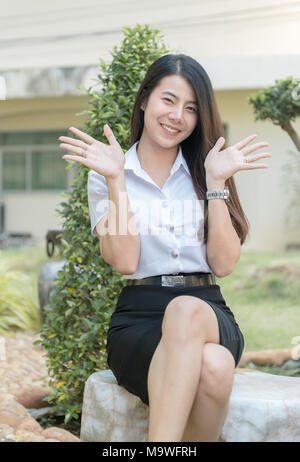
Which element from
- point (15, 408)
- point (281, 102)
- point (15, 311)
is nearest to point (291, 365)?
point (281, 102)

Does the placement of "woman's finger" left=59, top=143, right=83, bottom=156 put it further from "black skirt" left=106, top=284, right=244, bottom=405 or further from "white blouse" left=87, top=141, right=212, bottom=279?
"black skirt" left=106, top=284, right=244, bottom=405

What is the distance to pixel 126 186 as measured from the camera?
2525 millimetres

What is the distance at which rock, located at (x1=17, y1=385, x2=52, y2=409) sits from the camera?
360 centimetres

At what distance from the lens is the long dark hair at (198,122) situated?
97.3 inches

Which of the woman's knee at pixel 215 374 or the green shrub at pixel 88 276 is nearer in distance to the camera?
the woman's knee at pixel 215 374

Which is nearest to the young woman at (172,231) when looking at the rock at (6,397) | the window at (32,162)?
the rock at (6,397)

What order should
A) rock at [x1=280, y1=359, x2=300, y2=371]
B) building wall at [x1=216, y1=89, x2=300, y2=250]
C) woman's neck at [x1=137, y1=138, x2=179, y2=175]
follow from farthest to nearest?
building wall at [x1=216, y1=89, x2=300, y2=250], rock at [x1=280, y1=359, x2=300, y2=371], woman's neck at [x1=137, y1=138, x2=179, y2=175]

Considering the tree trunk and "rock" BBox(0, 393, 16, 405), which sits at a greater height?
the tree trunk

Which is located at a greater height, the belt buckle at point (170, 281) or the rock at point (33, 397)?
the belt buckle at point (170, 281)

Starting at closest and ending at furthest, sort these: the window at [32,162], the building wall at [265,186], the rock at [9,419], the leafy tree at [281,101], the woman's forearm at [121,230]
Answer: the woman's forearm at [121,230]
the rock at [9,419]
the leafy tree at [281,101]
the building wall at [265,186]
the window at [32,162]

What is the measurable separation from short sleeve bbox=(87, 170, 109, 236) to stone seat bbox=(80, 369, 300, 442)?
66 cm

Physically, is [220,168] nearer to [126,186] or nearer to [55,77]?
[126,186]

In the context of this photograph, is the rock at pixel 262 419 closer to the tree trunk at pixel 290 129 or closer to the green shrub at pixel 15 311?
the tree trunk at pixel 290 129

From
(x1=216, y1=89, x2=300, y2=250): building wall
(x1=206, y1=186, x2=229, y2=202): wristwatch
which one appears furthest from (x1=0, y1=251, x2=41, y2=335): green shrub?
(x1=216, y1=89, x2=300, y2=250): building wall
